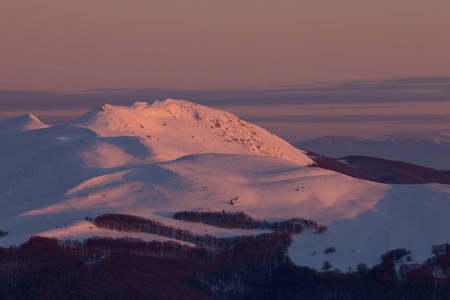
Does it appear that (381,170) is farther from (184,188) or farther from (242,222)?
(242,222)

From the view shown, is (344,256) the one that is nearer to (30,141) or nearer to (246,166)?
(246,166)

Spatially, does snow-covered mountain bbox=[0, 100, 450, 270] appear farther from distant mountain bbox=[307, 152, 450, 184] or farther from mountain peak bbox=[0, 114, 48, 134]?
distant mountain bbox=[307, 152, 450, 184]

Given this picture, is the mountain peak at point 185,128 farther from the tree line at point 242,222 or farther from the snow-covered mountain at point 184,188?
the tree line at point 242,222

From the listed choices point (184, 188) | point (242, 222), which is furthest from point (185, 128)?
point (242, 222)

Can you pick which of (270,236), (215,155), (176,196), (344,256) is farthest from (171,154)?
(344,256)

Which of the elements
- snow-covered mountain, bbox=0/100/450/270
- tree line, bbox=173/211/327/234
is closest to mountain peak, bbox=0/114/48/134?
snow-covered mountain, bbox=0/100/450/270
